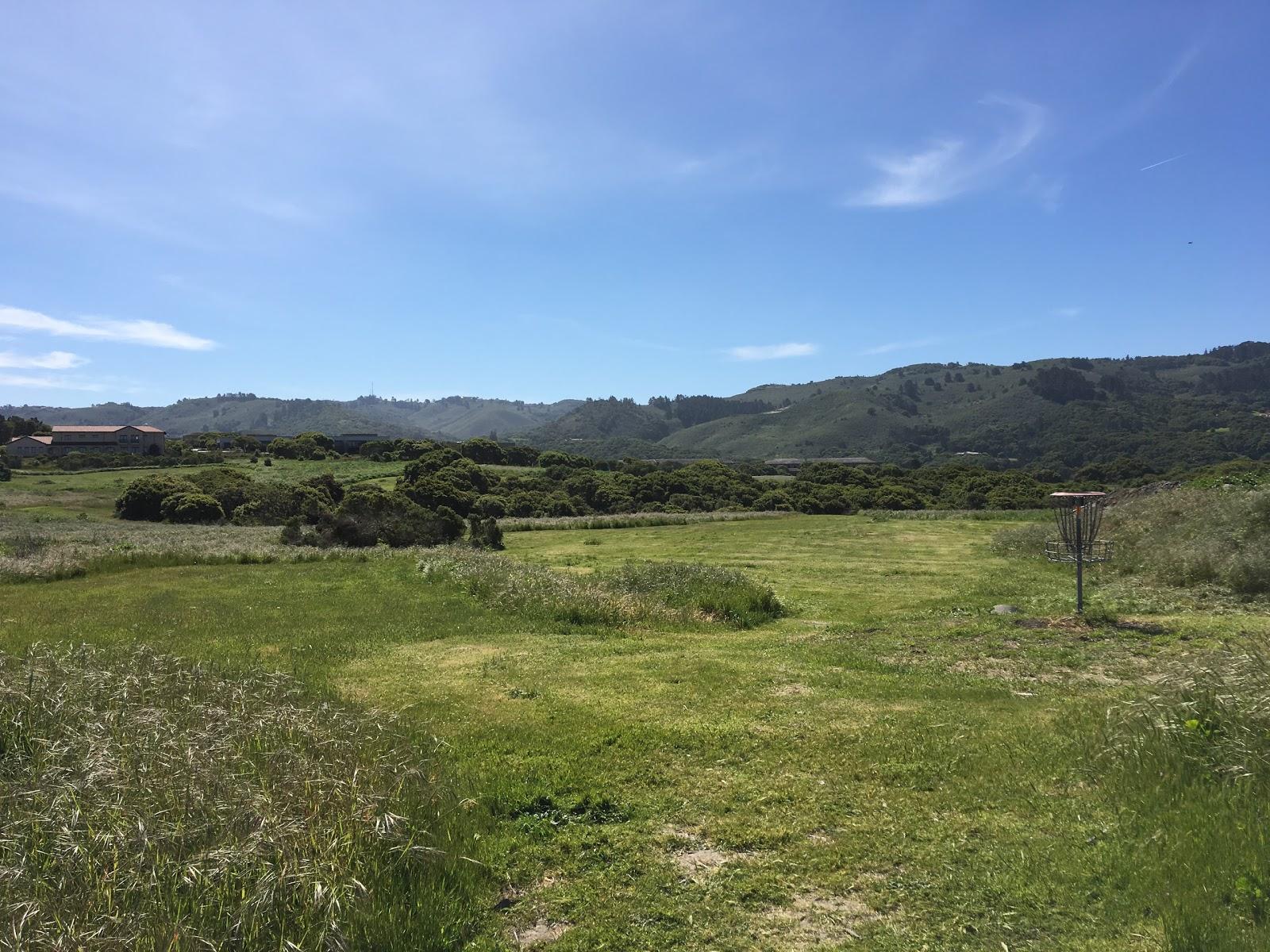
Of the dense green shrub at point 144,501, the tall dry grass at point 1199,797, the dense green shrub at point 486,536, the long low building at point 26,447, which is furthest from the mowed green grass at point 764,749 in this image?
the long low building at point 26,447

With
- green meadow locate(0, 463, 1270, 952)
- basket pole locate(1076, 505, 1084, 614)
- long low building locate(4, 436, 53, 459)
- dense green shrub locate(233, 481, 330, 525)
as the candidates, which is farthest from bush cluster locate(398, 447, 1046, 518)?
long low building locate(4, 436, 53, 459)

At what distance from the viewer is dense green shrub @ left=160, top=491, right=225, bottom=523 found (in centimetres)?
5706

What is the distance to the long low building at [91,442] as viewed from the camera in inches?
4437

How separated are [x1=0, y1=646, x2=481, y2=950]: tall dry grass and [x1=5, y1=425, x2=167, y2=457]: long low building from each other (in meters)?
127

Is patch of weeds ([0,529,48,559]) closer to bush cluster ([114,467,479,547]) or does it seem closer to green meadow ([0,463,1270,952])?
green meadow ([0,463,1270,952])

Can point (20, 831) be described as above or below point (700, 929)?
above

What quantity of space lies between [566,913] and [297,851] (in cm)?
191

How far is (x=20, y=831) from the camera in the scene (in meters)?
5.21

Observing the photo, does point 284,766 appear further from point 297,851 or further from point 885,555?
point 885,555

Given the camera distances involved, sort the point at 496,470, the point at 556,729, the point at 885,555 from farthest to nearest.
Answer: the point at 496,470 < the point at 885,555 < the point at 556,729

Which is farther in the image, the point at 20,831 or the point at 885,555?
the point at 885,555

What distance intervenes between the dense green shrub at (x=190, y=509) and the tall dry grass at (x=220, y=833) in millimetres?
56988

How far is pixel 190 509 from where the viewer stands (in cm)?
5734

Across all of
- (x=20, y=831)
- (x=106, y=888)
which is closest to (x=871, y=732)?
(x=106, y=888)
